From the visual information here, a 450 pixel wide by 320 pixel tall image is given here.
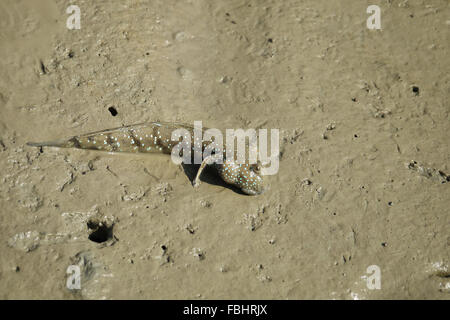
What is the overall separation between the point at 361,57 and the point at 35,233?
551 cm

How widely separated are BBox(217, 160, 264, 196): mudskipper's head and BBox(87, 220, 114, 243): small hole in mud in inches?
60.6

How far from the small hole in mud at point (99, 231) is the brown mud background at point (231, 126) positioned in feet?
0.08

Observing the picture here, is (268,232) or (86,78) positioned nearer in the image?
(268,232)

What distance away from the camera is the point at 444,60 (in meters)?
6.72

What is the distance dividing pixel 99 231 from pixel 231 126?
89.3 inches

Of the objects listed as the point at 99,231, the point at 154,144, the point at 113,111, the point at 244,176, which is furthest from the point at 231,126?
the point at 99,231

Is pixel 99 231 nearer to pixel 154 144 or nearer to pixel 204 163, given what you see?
pixel 154 144

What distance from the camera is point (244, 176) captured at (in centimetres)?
497

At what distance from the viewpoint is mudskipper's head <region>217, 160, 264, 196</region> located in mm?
4984

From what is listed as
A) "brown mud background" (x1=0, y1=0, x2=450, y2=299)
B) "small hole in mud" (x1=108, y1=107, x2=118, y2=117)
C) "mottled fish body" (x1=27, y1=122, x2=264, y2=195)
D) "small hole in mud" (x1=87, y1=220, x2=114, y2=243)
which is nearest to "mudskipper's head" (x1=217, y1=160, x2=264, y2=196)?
"mottled fish body" (x1=27, y1=122, x2=264, y2=195)

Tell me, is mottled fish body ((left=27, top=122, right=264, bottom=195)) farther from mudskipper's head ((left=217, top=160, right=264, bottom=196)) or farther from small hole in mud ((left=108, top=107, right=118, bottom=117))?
small hole in mud ((left=108, top=107, right=118, bottom=117))

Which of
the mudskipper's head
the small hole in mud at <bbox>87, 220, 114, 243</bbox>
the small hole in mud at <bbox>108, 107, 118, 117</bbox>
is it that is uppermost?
the small hole in mud at <bbox>108, 107, 118, 117</bbox>

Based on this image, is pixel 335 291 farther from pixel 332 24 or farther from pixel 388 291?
pixel 332 24

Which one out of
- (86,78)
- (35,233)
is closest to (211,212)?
(35,233)
